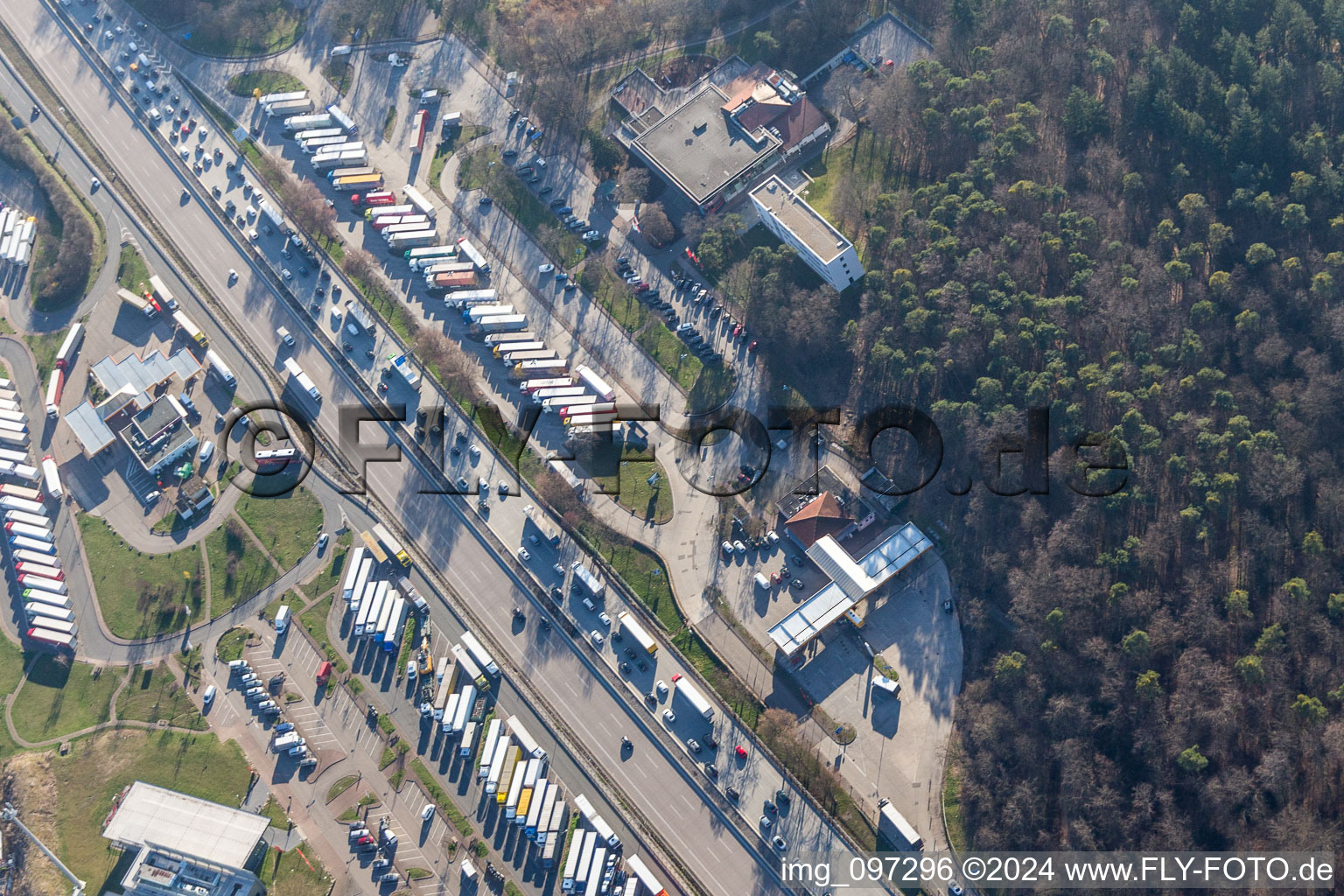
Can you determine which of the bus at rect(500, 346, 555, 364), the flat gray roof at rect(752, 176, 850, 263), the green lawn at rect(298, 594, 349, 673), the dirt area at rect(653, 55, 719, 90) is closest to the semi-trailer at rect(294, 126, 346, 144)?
the bus at rect(500, 346, 555, 364)

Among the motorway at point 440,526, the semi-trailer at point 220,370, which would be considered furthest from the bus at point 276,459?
the semi-trailer at point 220,370

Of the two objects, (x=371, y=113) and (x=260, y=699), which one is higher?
(x=371, y=113)

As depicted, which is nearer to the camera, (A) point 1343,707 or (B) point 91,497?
(A) point 1343,707

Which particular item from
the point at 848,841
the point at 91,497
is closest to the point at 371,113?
the point at 91,497

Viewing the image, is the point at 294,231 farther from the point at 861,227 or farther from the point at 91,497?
the point at 861,227

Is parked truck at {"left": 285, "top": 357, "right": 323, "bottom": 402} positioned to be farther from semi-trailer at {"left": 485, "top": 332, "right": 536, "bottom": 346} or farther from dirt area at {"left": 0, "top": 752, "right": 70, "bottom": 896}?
dirt area at {"left": 0, "top": 752, "right": 70, "bottom": 896}

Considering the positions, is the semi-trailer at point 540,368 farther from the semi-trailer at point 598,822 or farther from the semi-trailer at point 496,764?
the semi-trailer at point 598,822

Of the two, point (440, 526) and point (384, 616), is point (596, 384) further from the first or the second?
point (384, 616)
